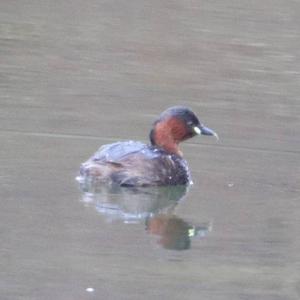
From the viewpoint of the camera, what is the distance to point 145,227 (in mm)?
10305

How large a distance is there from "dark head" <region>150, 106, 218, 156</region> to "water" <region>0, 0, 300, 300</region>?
34 cm

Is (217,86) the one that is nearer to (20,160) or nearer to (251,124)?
(251,124)

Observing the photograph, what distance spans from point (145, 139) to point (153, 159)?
6.03ft

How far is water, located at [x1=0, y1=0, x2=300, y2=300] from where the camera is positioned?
8.96 m

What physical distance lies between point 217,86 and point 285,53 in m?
1.94

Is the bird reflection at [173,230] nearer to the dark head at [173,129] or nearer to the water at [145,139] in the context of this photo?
the water at [145,139]

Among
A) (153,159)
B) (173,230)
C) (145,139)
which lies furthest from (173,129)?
(173,230)

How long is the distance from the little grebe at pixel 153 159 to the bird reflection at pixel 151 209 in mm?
78

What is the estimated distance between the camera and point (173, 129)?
12.1m

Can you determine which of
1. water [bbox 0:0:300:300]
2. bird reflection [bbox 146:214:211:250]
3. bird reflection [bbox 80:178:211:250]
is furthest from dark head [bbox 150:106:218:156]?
bird reflection [bbox 146:214:211:250]

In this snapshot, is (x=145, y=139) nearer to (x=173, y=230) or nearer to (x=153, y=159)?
(x=153, y=159)

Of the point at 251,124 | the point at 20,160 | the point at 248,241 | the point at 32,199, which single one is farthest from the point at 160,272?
the point at 251,124

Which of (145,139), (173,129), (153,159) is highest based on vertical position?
(173,129)

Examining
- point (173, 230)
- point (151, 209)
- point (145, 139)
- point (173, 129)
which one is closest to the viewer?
point (173, 230)
